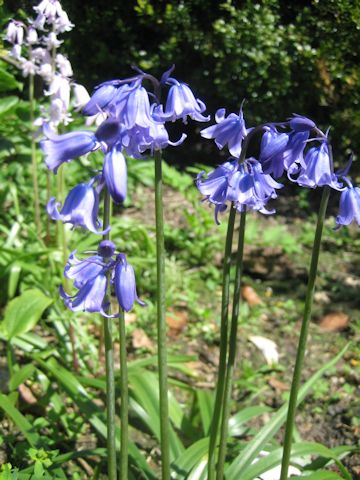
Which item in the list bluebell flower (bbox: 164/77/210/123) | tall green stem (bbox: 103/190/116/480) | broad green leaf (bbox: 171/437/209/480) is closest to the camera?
bluebell flower (bbox: 164/77/210/123)

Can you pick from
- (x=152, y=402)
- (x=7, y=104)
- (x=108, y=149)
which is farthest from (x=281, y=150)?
(x=7, y=104)

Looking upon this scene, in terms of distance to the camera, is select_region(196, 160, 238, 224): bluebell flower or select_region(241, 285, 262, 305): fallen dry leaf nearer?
select_region(196, 160, 238, 224): bluebell flower

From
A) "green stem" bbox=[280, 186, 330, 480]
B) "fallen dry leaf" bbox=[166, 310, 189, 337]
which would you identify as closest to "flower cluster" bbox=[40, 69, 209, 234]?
"green stem" bbox=[280, 186, 330, 480]

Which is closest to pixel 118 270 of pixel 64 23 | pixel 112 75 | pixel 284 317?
pixel 64 23

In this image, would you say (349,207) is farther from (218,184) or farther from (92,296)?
(92,296)

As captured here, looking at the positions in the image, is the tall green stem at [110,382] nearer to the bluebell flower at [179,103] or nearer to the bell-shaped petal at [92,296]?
the bell-shaped petal at [92,296]

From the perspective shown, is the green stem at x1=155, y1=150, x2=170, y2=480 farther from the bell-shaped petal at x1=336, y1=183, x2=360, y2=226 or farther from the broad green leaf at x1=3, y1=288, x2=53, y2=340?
the broad green leaf at x1=3, y1=288, x2=53, y2=340
